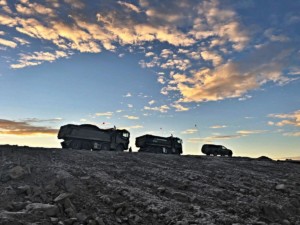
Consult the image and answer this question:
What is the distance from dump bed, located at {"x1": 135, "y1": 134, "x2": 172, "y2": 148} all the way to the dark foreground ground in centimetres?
2361

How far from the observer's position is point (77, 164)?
1823 centimetres

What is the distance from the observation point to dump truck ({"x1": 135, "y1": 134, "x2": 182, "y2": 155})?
43469mm

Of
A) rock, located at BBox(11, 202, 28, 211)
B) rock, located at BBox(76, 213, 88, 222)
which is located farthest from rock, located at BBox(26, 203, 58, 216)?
rock, located at BBox(76, 213, 88, 222)


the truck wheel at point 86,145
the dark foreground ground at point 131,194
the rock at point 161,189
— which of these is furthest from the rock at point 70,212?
the truck wheel at point 86,145

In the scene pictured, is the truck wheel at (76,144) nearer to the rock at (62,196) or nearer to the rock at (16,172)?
the rock at (16,172)

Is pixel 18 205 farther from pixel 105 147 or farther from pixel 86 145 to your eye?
pixel 105 147

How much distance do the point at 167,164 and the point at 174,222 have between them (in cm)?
1049

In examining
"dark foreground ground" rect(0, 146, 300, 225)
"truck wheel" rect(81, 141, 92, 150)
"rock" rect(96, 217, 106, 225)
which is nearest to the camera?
"rock" rect(96, 217, 106, 225)

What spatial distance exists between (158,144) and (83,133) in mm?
12077

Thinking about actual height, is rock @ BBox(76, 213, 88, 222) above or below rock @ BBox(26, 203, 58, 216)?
below

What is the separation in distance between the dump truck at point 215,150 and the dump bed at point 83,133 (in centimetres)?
1957

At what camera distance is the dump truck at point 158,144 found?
43.5 metres

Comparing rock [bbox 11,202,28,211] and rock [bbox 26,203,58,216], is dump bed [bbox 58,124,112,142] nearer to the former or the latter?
rock [bbox 11,202,28,211]

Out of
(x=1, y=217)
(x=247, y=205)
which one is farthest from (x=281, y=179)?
(x=1, y=217)
